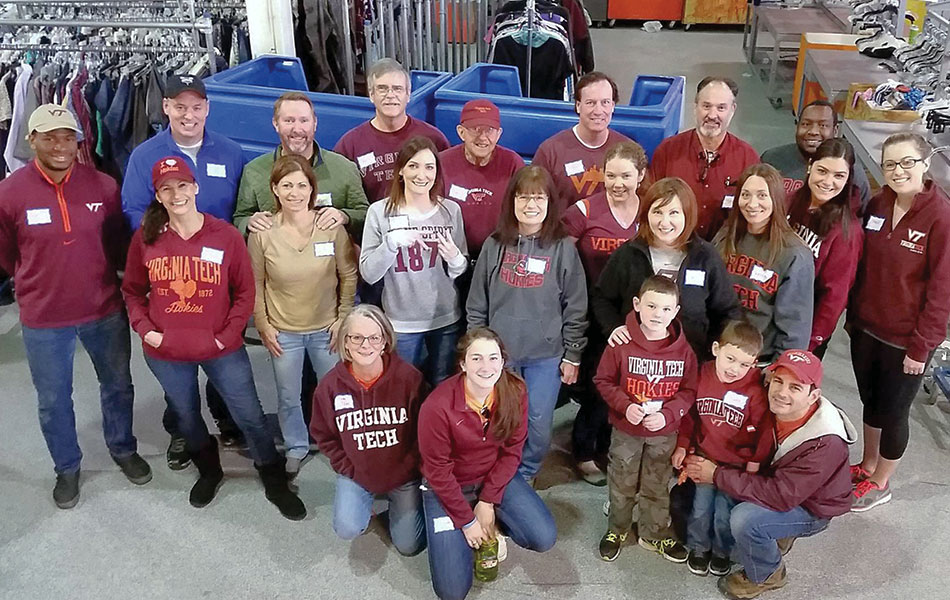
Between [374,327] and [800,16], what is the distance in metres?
7.14

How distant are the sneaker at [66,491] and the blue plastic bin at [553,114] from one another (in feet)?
6.95

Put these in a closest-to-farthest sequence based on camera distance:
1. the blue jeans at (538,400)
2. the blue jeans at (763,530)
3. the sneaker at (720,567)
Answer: the blue jeans at (763,530) < the sneaker at (720,567) < the blue jeans at (538,400)

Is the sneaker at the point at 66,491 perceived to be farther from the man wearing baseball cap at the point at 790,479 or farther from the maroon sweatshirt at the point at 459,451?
the man wearing baseball cap at the point at 790,479

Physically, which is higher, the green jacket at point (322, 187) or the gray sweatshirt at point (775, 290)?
the green jacket at point (322, 187)

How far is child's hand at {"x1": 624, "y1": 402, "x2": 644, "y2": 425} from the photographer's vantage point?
248cm

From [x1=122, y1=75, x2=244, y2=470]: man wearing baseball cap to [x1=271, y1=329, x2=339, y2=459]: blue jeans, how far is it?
20.6 inches

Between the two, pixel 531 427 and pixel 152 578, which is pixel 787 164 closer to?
pixel 531 427

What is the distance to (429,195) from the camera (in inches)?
105

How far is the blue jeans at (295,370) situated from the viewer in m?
2.88

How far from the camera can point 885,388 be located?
108 inches

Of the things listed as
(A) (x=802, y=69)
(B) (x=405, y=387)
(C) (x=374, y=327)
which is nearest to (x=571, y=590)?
(B) (x=405, y=387)

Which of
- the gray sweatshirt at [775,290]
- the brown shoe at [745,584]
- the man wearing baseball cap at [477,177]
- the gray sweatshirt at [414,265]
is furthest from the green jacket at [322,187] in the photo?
the brown shoe at [745,584]

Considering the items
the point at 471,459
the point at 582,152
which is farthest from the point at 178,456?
the point at 582,152

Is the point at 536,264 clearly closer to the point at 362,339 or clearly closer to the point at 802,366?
Answer: the point at 362,339
